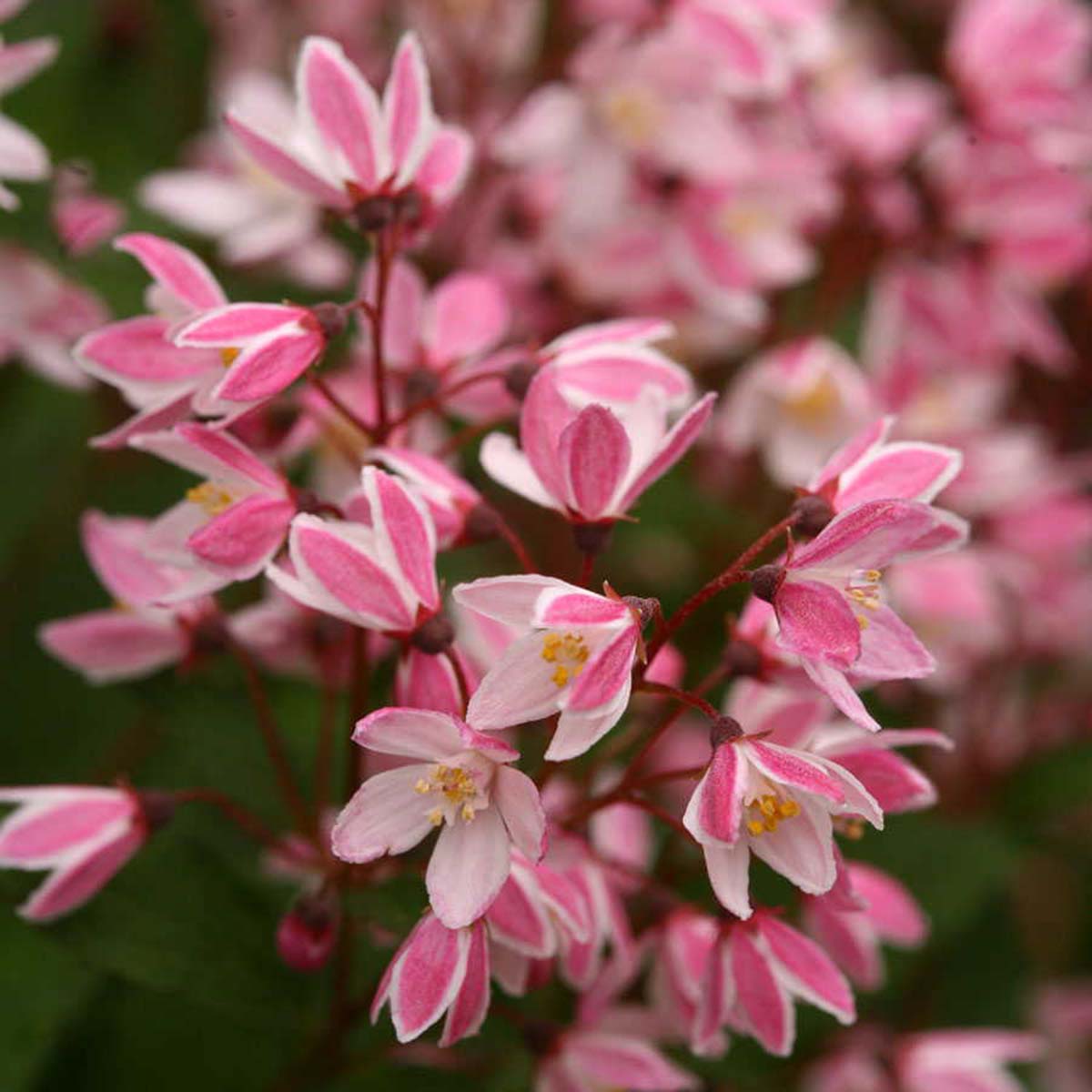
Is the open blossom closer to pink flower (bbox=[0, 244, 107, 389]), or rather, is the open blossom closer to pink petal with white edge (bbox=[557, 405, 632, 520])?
pink petal with white edge (bbox=[557, 405, 632, 520])

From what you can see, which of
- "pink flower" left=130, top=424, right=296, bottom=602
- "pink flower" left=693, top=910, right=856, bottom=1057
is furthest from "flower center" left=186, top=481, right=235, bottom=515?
"pink flower" left=693, top=910, right=856, bottom=1057

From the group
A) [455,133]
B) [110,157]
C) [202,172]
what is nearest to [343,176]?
[455,133]

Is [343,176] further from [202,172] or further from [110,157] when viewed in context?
[110,157]

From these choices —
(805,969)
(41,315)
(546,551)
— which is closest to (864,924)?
(805,969)

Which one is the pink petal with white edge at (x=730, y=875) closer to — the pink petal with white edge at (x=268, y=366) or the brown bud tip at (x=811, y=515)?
the brown bud tip at (x=811, y=515)

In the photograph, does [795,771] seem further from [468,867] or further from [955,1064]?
[955,1064]

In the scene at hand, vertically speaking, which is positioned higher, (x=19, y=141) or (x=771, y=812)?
(x=19, y=141)
